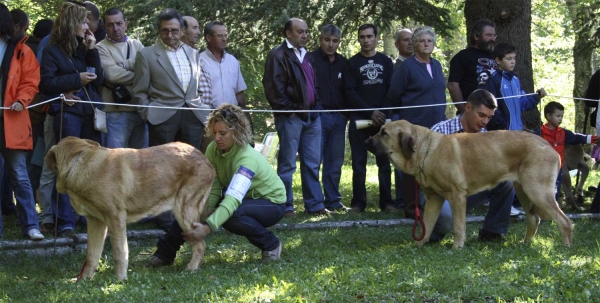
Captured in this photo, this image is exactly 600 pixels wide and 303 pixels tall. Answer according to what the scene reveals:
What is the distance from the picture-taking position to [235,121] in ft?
25.0

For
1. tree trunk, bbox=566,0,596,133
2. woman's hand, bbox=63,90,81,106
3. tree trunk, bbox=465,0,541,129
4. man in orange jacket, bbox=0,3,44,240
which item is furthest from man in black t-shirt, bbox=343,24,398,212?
tree trunk, bbox=566,0,596,133

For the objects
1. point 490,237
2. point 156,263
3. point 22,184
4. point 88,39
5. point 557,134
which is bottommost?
point 490,237

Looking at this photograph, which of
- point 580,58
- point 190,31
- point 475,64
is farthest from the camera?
point 580,58

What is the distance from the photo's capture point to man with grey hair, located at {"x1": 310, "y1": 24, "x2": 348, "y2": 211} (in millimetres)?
11906

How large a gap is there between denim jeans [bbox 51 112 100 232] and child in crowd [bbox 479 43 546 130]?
4936 millimetres

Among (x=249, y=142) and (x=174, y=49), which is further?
(x=174, y=49)

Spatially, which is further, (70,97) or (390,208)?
(390,208)

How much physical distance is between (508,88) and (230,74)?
3608 mm

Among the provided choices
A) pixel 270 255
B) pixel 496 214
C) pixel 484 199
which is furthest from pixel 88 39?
pixel 496 214

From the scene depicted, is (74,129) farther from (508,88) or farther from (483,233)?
(508,88)

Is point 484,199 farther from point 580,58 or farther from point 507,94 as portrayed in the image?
point 580,58

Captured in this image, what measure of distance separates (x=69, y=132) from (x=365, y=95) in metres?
4.43

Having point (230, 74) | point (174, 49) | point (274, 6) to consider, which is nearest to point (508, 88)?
point (230, 74)

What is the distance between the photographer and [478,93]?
8.70 m
